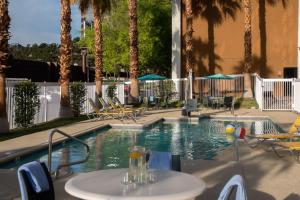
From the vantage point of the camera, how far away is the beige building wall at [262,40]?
32.7 m

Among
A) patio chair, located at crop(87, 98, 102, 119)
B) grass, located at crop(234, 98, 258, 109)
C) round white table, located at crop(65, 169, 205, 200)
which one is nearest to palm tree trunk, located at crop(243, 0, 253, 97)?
grass, located at crop(234, 98, 258, 109)

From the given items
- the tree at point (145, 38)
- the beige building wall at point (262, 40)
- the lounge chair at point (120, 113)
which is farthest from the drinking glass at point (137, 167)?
the tree at point (145, 38)

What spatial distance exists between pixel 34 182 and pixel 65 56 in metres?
16.3

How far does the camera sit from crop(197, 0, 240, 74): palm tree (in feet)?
109

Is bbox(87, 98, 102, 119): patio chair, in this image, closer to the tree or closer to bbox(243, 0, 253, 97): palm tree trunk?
bbox(243, 0, 253, 97): palm tree trunk

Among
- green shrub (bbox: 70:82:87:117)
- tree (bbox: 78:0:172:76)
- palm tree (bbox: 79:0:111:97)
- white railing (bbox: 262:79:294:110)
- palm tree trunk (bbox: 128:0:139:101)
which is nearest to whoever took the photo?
green shrub (bbox: 70:82:87:117)

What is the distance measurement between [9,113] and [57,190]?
9009 mm

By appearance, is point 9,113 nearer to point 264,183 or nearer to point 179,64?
point 264,183

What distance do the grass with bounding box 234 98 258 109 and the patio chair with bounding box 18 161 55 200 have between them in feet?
75.0

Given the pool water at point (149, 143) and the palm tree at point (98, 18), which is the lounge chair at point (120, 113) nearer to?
the pool water at point (149, 143)

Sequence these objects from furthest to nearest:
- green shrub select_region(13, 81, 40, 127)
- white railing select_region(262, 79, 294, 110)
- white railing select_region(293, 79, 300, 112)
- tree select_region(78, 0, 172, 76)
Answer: tree select_region(78, 0, 172, 76) < white railing select_region(262, 79, 294, 110) < white railing select_region(293, 79, 300, 112) < green shrub select_region(13, 81, 40, 127)

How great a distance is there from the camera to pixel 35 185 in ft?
15.4

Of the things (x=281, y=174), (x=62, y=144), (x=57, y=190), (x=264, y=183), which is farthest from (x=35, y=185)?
(x=62, y=144)

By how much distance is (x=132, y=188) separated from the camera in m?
4.44
